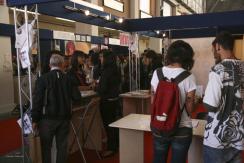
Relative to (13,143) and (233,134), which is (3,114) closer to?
(13,143)

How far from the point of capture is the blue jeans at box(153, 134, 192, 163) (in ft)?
6.15

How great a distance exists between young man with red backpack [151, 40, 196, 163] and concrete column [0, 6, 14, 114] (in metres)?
5.33

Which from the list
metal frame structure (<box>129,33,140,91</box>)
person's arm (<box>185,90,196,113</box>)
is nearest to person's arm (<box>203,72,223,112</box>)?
person's arm (<box>185,90,196,113</box>)

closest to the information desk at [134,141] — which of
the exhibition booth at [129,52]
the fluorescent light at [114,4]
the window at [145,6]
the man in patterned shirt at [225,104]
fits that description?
the exhibition booth at [129,52]

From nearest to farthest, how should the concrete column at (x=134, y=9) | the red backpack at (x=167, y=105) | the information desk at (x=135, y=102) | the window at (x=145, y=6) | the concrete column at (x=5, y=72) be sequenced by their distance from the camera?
the red backpack at (x=167, y=105) < the information desk at (x=135, y=102) < the concrete column at (x=5, y=72) < the concrete column at (x=134, y=9) < the window at (x=145, y=6)

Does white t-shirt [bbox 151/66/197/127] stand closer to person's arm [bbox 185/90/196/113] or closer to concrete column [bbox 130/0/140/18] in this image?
person's arm [bbox 185/90/196/113]

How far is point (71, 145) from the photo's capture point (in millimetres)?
3557

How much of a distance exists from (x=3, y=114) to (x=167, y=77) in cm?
544

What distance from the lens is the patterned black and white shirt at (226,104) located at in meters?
1.65

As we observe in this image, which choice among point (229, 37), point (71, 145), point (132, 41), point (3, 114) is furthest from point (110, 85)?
point (3, 114)

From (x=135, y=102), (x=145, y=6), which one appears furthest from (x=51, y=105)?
(x=145, y=6)

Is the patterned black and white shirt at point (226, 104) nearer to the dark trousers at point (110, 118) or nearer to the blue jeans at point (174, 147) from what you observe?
the blue jeans at point (174, 147)

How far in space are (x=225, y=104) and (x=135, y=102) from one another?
3486 millimetres

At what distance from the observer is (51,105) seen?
8.17 ft
